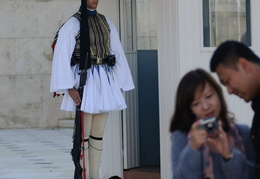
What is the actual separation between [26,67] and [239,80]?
10663 millimetres

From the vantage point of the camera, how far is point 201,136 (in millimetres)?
3195

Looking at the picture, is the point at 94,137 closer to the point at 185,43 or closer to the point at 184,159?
the point at 185,43

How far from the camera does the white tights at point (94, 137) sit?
23.6ft

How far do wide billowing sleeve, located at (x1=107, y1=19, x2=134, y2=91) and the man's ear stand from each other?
3.73 m

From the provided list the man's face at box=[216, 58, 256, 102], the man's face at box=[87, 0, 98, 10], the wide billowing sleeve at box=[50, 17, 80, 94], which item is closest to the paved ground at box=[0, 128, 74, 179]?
the wide billowing sleeve at box=[50, 17, 80, 94]

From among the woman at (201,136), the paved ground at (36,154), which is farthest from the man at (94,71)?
the woman at (201,136)

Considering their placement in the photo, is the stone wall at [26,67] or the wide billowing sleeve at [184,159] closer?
the wide billowing sleeve at [184,159]

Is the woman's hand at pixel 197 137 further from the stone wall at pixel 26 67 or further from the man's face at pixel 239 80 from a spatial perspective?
the stone wall at pixel 26 67

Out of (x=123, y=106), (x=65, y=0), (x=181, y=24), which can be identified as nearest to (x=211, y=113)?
(x=181, y=24)

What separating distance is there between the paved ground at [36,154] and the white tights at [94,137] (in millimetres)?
1219

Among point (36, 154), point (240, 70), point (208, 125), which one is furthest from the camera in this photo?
point (36, 154)

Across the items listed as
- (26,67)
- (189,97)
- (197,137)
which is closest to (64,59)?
(189,97)

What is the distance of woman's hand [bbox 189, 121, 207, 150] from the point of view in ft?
10.5

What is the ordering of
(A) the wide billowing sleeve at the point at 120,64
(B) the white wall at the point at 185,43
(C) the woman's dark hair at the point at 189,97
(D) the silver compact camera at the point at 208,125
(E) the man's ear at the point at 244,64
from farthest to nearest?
(A) the wide billowing sleeve at the point at 120,64 < (B) the white wall at the point at 185,43 < (E) the man's ear at the point at 244,64 < (C) the woman's dark hair at the point at 189,97 < (D) the silver compact camera at the point at 208,125
